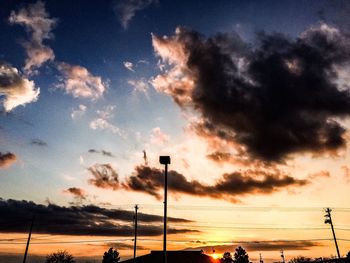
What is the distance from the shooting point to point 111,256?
4240 inches

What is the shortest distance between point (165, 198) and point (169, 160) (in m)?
2.65

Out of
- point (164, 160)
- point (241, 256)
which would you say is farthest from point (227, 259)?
point (164, 160)

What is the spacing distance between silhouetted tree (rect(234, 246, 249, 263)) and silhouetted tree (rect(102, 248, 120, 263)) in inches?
1741

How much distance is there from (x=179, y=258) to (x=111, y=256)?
206ft

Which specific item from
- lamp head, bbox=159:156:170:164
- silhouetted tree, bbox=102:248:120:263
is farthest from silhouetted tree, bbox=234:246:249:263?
lamp head, bbox=159:156:170:164

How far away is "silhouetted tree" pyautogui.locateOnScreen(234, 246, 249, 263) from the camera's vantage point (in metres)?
108

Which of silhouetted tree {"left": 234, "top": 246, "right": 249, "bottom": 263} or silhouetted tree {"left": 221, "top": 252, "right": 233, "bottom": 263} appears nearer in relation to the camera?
silhouetted tree {"left": 221, "top": 252, "right": 233, "bottom": 263}

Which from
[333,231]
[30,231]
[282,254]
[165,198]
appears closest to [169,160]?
[165,198]

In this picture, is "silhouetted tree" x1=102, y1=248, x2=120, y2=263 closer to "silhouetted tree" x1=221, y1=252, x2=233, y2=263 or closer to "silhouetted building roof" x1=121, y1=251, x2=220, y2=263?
"silhouetted tree" x1=221, y1=252, x2=233, y2=263

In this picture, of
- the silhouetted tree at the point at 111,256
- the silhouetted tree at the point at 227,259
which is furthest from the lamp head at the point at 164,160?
the silhouetted tree at the point at 111,256

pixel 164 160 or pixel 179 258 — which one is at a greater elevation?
pixel 164 160

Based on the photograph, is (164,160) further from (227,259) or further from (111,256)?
(111,256)

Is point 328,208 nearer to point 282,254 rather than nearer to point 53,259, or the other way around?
point 282,254

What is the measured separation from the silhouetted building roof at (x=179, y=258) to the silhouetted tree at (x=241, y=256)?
6115 cm
